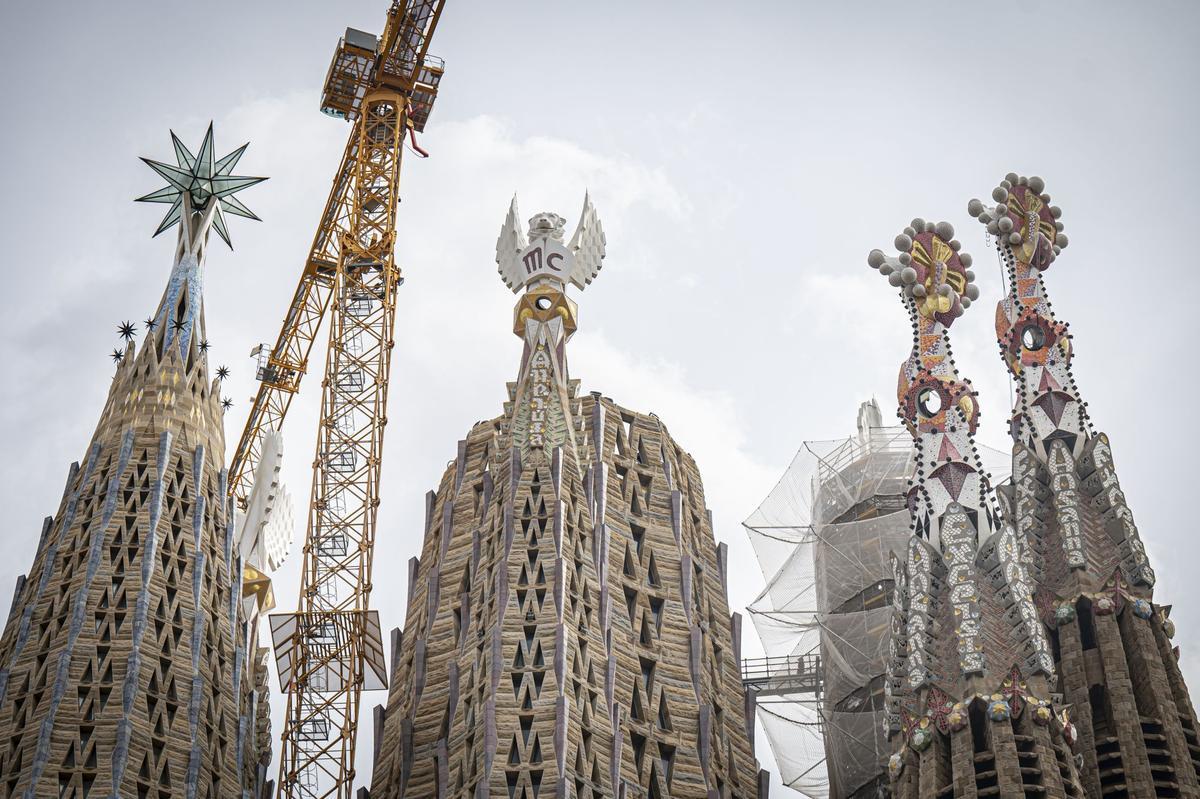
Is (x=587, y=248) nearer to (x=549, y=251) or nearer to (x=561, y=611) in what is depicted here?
(x=549, y=251)

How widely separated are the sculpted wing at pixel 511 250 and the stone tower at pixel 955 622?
23.2 ft

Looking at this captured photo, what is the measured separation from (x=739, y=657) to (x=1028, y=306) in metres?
9.52

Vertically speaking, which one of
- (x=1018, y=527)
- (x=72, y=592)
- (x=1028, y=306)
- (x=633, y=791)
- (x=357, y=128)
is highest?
(x=357, y=128)

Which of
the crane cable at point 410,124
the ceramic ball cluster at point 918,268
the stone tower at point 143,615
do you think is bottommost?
the stone tower at point 143,615

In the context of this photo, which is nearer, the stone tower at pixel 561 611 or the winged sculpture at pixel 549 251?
the stone tower at pixel 561 611

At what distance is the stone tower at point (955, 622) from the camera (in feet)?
116

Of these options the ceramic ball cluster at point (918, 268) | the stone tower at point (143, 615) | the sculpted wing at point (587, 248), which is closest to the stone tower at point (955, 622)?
the ceramic ball cluster at point (918, 268)

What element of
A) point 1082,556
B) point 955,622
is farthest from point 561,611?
point 1082,556

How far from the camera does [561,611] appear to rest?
37719 millimetres

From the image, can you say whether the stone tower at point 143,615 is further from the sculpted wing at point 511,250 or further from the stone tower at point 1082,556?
the stone tower at point 1082,556

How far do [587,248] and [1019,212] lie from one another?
9232 mm

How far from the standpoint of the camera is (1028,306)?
4484 cm

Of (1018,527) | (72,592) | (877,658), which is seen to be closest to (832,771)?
(877,658)

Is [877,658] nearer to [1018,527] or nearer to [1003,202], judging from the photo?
[1018,527]
